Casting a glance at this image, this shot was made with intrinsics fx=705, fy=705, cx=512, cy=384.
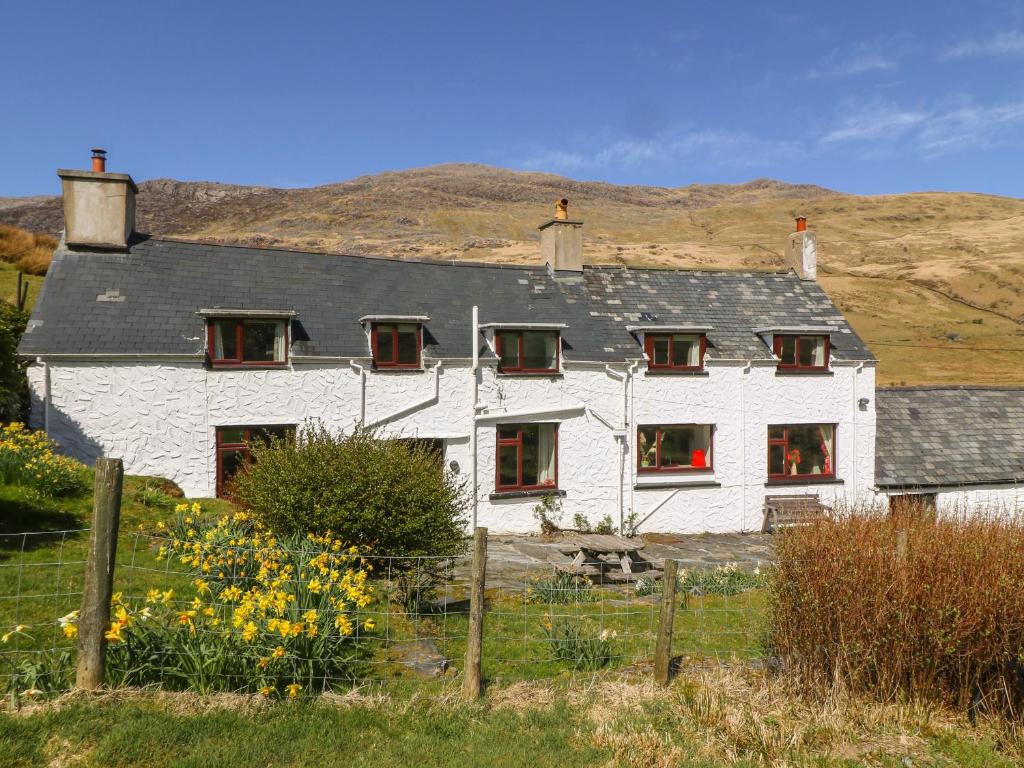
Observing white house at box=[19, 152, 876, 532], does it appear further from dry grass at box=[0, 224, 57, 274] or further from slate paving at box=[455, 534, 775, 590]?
dry grass at box=[0, 224, 57, 274]

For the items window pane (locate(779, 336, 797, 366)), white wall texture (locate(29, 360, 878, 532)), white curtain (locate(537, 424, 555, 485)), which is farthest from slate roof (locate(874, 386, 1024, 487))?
white curtain (locate(537, 424, 555, 485))

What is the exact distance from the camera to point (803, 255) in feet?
82.3

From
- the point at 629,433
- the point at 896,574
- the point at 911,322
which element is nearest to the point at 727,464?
the point at 629,433

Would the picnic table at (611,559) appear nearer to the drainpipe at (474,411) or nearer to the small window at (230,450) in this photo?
the drainpipe at (474,411)

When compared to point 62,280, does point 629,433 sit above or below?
below

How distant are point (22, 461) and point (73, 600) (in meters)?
5.31

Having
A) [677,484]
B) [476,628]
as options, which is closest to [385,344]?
[677,484]

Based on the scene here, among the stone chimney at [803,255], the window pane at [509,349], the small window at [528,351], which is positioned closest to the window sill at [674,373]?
the small window at [528,351]

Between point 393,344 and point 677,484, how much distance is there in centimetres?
903

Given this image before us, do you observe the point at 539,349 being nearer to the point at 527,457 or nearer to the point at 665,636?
the point at 527,457

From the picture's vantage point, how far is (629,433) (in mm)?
20141

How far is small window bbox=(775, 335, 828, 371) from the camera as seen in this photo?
2158 centimetres

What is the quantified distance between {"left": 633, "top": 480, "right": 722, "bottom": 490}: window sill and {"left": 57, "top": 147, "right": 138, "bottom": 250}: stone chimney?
50.3 ft

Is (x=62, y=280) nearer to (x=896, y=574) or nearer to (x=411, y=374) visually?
(x=411, y=374)
